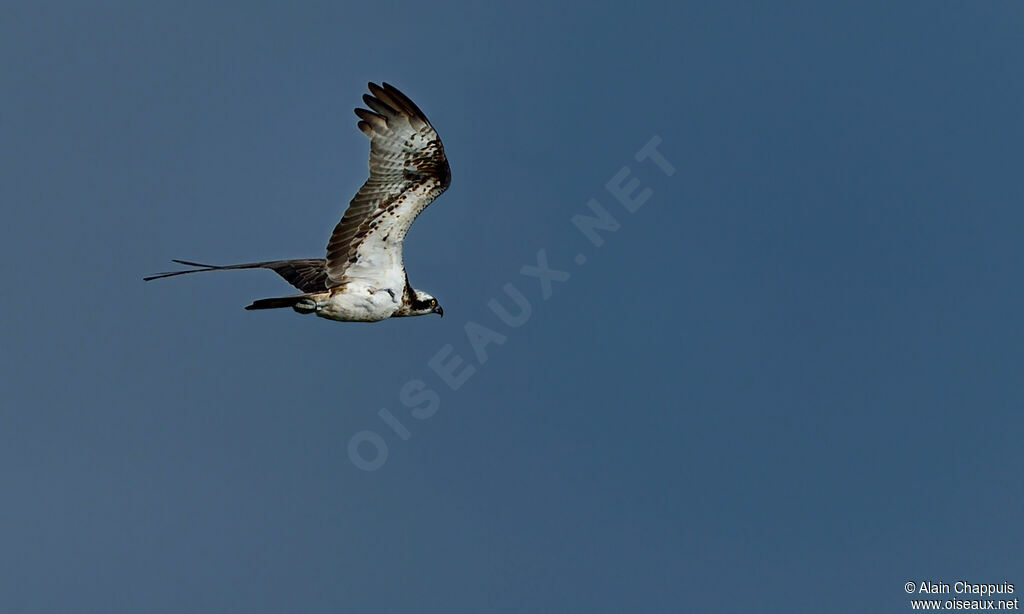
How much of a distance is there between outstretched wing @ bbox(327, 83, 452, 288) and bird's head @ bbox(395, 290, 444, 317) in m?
0.89

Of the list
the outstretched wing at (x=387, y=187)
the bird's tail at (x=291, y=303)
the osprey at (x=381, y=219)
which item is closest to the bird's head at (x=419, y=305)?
the osprey at (x=381, y=219)

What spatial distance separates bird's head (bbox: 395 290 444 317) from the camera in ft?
Answer: 76.2

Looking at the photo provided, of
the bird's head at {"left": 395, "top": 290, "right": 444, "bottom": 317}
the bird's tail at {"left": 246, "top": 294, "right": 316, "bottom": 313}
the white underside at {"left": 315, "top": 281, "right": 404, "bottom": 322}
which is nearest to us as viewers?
the bird's tail at {"left": 246, "top": 294, "right": 316, "bottom": 313}

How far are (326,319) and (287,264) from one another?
7.19 feet

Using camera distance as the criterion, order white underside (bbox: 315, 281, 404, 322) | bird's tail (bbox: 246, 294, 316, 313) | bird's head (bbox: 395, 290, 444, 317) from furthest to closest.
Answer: bird's head (bbox: 395, 290, 444, 317), white underside (bbox: 315, 281, 404, 322), bird's tail (bbox: 246, 294, 316, 313)

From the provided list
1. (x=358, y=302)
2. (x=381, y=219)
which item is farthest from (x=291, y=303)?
(x=381, y=219)

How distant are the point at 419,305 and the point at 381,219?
1944mm

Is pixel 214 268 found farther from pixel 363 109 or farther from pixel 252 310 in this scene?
pixel 363 109

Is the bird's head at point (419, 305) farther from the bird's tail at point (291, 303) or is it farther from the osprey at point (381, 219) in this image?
the bird's tail at point (291, 303)

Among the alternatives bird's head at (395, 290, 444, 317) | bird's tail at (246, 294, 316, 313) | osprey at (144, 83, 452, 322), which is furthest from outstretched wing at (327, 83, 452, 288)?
bird's head at (395, 290, 444, 317)

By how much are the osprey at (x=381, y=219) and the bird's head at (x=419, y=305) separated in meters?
0.02

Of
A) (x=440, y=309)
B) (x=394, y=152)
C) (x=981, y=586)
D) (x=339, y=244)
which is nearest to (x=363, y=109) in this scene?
(x=394, y=152)

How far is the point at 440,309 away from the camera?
78.7ft

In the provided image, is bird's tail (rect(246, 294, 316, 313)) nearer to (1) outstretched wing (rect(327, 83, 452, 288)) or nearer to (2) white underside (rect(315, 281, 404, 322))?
(2) white underside (rect(315, 281, 404, 322))
